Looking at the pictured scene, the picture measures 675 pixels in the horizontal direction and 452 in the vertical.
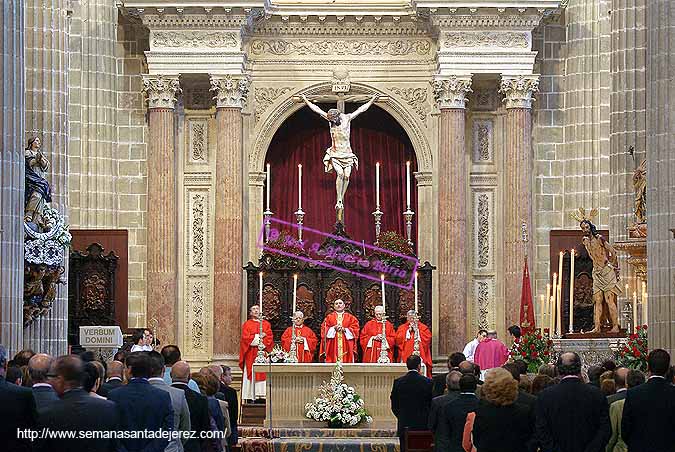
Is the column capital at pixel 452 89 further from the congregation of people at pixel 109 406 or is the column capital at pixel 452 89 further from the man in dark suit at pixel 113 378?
the man in dark suit at pixel 113 378

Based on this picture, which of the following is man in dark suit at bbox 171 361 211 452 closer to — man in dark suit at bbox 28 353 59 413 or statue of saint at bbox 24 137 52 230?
man in dark suit at bbox 28 353 59 413

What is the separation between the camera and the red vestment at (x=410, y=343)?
2475 centimetres

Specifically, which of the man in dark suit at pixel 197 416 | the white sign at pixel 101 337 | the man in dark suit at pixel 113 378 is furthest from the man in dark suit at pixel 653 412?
the white sign at pixel 101 337

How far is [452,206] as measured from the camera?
26.5 m

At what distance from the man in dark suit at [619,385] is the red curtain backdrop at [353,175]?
16396 mm

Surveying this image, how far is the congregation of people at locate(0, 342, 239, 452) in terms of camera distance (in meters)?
8.28

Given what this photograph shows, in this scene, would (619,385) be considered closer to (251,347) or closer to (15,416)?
(15,416)

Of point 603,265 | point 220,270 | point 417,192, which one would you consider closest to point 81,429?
point 603,265

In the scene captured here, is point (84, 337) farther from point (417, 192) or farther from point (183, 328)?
point (417, 192)

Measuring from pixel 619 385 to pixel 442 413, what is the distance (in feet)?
4.77

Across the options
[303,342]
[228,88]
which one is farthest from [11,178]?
[228,88]

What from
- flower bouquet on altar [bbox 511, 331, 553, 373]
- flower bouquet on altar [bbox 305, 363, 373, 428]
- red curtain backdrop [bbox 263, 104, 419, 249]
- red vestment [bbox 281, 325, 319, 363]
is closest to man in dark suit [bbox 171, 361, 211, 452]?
flower bouquet on altar [bbox 511, 331, 553, 373]

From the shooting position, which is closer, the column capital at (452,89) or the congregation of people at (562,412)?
the congregation of people at (562,412)

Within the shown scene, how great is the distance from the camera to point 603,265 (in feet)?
66.0
